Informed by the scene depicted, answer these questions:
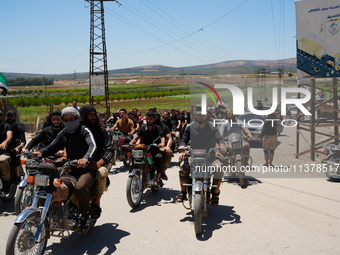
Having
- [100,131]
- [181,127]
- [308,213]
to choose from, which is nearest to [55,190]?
[100,131]

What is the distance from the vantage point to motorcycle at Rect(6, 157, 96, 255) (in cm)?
438

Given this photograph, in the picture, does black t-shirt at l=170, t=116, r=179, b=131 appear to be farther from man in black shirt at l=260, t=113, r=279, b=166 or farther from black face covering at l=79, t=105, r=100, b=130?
black face covering at l=79, t=105, r=100, b=130

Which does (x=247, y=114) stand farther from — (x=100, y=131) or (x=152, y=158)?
(x=100, y=131)

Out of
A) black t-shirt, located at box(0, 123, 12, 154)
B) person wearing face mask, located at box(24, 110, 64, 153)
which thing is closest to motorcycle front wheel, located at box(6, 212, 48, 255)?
person wearing face mask, located at box(24, 110, 64, 153)

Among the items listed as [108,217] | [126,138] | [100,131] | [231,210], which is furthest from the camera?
[126,138]

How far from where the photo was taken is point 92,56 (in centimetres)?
2745

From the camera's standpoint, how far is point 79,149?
18.6 feet

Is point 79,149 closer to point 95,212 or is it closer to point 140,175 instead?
Result: point 95,212

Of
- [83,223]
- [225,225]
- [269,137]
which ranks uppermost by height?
[269,137]

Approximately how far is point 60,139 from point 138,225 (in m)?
2.02

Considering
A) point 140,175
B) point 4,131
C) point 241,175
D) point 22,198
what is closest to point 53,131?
point 4,131

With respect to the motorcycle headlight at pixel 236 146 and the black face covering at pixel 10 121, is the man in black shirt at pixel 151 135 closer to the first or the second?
the motorcycle headlight at pixel 236 146

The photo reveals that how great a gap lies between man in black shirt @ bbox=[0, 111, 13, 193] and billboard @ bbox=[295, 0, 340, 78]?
1072 cm

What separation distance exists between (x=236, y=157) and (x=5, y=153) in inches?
221
